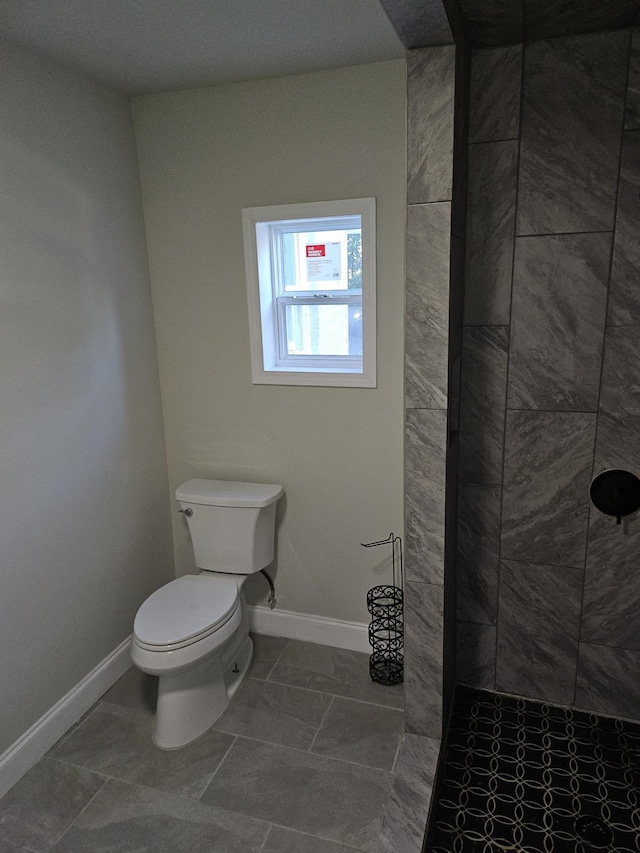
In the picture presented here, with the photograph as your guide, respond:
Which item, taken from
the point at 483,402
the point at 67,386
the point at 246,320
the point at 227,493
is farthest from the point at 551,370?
the point at 67,386

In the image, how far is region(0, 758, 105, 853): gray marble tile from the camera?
1904 millimetres

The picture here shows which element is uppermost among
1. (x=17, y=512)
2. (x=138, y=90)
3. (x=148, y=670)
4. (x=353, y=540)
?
(x=138, y=90)

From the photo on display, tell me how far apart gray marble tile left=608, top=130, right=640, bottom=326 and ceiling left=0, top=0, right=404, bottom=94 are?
862mm

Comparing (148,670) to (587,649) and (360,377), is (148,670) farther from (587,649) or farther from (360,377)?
(587,649)

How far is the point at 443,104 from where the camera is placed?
164cm

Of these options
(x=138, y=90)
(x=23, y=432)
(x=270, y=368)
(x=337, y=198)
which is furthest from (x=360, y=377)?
(x=138, y=90)

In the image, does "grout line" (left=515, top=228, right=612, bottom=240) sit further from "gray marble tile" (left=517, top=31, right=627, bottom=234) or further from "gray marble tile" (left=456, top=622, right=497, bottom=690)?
"gray marble tile" (left=456, top=622, right=497, bottom=690)

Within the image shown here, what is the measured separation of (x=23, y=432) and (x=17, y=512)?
0.28 meters

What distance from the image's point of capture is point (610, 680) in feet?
7.24

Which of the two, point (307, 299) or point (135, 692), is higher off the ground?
point (307, 299)

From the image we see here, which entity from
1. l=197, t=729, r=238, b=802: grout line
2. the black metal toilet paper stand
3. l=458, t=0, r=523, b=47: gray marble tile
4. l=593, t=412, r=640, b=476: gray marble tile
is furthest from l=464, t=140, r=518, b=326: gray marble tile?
l=197, t=729, r=238, b=802: grout line

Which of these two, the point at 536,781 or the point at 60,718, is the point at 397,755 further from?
the point at 60,718

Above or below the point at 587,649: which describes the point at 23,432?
above

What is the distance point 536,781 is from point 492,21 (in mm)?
2347
